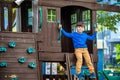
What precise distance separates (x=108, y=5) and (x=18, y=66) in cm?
412

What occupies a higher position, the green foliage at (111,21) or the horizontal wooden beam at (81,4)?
the horizontal wooden beam at (81,4)

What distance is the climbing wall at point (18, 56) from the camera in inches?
430

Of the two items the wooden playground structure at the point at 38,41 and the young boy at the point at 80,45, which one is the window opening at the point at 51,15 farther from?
the young boy at the point at 80,45

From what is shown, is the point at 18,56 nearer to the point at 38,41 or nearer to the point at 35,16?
the point at 38,41

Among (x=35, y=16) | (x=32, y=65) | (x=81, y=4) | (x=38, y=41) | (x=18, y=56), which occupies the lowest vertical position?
(x=32, y=65)

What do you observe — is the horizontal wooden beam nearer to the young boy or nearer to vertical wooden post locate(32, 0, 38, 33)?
vertical wooden post locate(32, 0, 38, 33)

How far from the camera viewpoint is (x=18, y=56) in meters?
11.1

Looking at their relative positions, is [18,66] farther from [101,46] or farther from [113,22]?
[101,46]

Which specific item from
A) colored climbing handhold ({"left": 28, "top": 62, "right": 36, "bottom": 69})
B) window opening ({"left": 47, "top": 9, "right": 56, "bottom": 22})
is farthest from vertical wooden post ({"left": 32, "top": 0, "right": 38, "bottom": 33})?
colored climbing handhold ({"left": 28, "top": 62, "right": 36, "bottom": 69})

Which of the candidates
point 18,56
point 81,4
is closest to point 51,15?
point 81,4

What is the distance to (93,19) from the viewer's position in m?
12.6

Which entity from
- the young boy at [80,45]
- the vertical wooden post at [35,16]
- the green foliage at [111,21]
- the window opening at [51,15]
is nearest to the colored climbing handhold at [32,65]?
the vertical wooden post at [35,16]

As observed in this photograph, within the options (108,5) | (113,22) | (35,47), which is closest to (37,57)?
(35,47)

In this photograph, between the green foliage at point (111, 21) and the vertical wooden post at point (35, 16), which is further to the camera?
the green foliage at point (111, 21)
